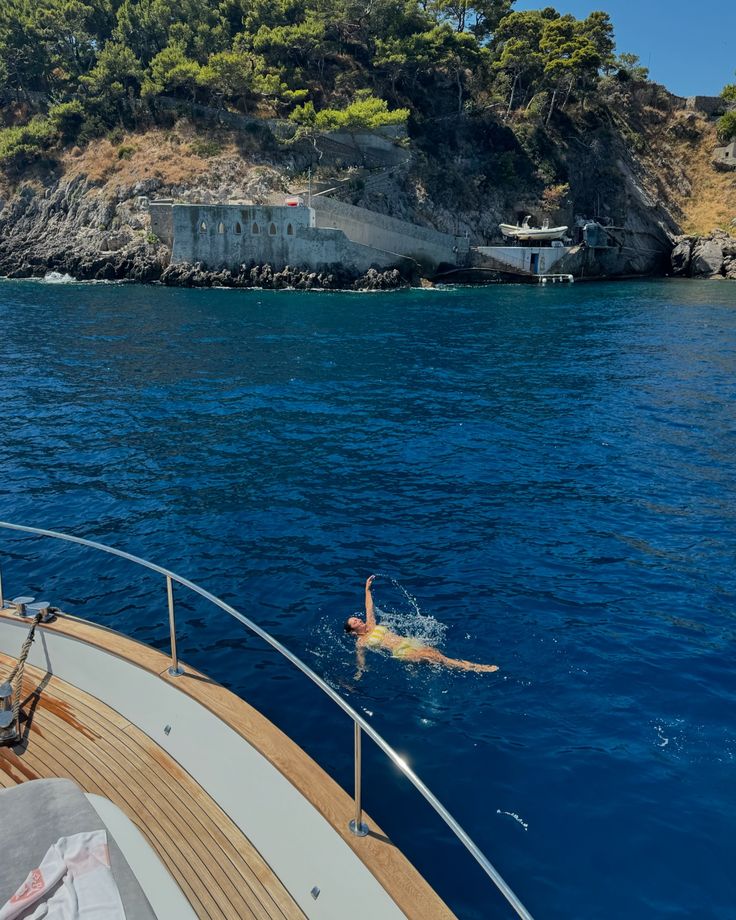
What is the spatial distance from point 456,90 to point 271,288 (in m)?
38.5

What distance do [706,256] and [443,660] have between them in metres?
74.8

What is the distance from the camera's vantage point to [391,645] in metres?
11.4

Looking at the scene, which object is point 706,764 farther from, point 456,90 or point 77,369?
point 456,90

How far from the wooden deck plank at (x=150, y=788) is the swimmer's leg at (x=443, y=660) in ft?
18.2

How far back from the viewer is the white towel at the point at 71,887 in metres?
4.57

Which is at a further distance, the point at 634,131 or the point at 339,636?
the point at 634,131

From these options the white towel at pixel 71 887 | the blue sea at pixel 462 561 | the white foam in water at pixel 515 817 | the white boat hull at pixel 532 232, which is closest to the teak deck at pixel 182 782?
the white towel at pixel 71 887

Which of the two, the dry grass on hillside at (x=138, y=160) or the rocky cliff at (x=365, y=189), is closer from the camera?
the rocky cliff at (x=365, y=189)

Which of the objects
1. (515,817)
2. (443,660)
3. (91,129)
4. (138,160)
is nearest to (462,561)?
(443,660)

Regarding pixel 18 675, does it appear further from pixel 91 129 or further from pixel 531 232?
pixel 91 129

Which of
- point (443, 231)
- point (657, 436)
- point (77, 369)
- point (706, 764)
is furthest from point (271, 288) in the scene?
point (706, 764)

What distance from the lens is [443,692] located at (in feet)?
34.6

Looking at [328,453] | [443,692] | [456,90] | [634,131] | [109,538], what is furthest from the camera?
[634,131]

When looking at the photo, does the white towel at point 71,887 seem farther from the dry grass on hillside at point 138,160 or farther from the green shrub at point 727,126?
the green shrub at point 727,126
